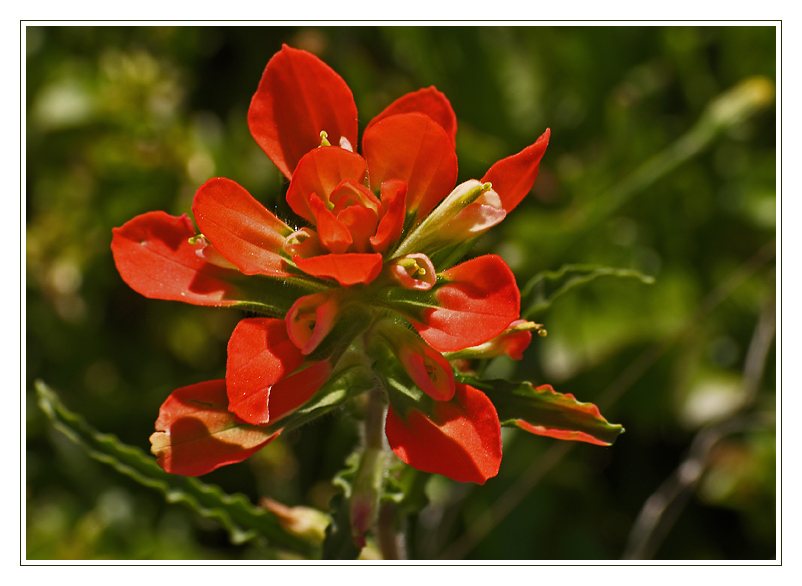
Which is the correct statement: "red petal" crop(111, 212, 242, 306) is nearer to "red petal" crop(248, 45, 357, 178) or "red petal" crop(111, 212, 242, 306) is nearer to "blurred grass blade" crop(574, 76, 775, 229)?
"red petal" crop(248, 45, 357, 178)

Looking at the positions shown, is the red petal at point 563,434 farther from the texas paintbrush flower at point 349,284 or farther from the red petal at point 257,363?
the red petal at point 257,363

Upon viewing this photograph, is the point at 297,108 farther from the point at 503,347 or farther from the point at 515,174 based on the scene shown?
the point at 503,347

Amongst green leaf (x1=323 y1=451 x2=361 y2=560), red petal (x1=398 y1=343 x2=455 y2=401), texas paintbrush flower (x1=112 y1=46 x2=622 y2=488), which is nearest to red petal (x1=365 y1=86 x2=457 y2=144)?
texas paintbrush flower (x1=112 y1=46 x2=622 y2=488)
